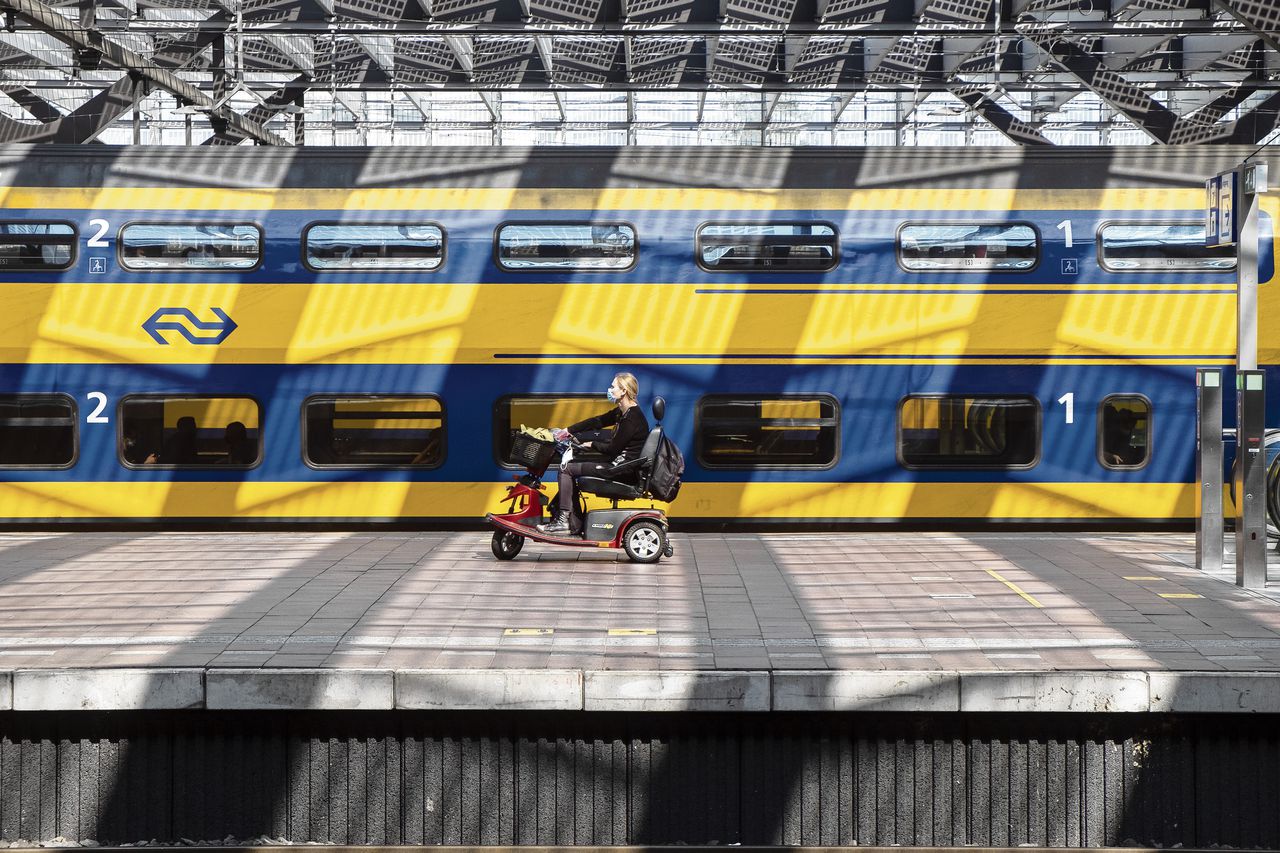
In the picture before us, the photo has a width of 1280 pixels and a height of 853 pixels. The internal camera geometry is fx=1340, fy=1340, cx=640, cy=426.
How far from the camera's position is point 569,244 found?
12.9 m

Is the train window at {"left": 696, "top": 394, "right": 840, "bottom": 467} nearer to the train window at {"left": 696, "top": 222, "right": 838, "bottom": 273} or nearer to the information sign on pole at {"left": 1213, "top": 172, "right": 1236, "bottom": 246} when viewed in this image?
the train window at {"left": 696, "top": 222, "right": 838, "bottom": 273}

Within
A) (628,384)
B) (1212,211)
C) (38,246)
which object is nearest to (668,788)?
(628,384)

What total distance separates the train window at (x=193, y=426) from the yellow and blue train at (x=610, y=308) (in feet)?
0.07

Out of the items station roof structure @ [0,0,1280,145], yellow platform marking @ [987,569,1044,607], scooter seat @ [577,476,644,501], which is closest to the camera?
yellow platform marking @ [987,569,1044,607]

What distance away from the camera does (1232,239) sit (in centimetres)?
1051

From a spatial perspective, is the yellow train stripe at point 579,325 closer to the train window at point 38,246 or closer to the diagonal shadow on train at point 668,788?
the train window at point 38,246

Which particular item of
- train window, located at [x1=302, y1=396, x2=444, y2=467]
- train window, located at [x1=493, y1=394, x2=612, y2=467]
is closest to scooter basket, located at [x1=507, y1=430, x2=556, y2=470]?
train window, located at [x1=493, y1=394, x2=612, y2=467]

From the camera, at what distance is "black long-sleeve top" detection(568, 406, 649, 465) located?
11469mm

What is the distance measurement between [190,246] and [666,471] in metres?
5.24

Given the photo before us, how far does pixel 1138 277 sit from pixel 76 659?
1008cm

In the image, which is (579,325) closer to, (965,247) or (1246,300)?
(965,247)

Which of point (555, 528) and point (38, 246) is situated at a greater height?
point (38, 246)

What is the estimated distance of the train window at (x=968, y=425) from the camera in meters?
13.0

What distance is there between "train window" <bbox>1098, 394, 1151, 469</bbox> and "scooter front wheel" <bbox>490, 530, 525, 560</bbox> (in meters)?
5.78
